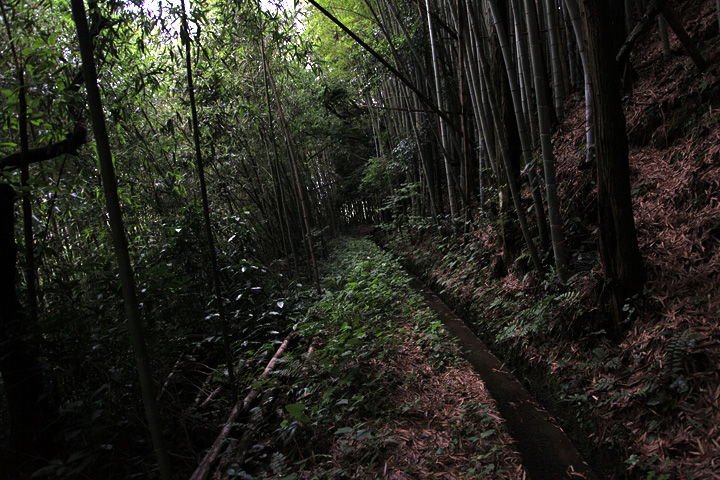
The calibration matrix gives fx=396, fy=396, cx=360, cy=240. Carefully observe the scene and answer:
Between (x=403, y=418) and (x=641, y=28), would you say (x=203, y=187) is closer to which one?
(x=403, y=418)

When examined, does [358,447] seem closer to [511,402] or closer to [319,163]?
[511,402]

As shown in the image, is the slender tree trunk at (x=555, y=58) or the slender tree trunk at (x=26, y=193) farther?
the slender tree trunk at (x=555, y=58)

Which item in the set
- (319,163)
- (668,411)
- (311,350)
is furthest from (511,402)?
(319,163)

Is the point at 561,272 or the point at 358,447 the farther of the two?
the point at 561,272

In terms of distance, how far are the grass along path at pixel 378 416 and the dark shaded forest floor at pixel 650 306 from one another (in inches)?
16.4

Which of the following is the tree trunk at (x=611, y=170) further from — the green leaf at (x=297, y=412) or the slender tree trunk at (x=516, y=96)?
the green leaf at (x=297, y=412)

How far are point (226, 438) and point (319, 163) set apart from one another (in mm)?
10660

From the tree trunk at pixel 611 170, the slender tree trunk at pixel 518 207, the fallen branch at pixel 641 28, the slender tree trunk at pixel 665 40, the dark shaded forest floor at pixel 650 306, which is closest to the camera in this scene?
the dark shaded forest floor at pixel 650 306

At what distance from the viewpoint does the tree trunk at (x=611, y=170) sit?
72.9 inches

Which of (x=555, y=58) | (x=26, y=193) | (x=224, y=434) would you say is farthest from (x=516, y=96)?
(x=26, y=193)

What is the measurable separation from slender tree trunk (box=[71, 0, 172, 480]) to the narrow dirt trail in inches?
55.8

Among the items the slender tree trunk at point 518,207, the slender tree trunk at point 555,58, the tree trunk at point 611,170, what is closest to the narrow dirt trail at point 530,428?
the tree trunk at point 611,170

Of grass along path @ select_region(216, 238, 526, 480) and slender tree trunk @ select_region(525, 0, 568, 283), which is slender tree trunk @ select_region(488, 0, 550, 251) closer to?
slender tree trunk @ select_region(525, 0, 568, 283)

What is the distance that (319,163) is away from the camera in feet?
39.8
